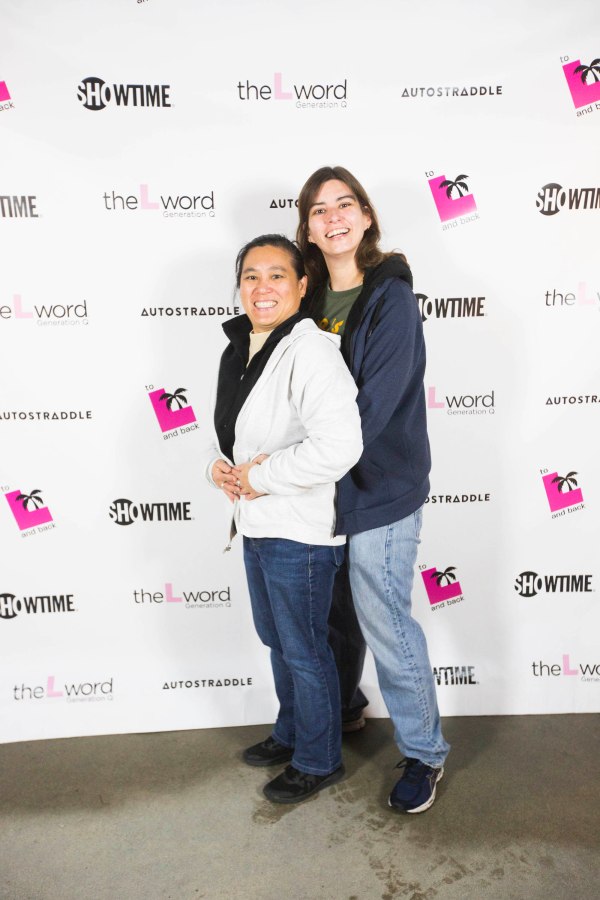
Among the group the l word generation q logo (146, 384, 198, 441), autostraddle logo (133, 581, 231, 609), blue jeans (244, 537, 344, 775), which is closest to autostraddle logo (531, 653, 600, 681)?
blue jeans (244, 537, 344, 775)

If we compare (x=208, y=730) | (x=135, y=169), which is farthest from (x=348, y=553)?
(x=135, y=169)

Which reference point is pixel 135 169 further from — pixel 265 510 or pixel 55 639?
pixel 55 639

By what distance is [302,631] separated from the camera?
72.9 inches

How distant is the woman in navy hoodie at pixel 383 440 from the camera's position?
171 centimetres

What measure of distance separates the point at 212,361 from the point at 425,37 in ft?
4.00

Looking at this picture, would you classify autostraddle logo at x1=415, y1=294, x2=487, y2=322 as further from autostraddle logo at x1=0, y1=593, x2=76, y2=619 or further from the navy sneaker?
autostraddle logo at x1=0, y1=593, x2=76, y2=619

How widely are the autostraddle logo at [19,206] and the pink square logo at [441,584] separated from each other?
1815 mm

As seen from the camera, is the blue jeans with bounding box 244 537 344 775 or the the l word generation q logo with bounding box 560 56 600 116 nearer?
the blue jeans with bounding box 244 537 344 775

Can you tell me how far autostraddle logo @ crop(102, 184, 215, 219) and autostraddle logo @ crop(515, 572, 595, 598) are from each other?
168cm

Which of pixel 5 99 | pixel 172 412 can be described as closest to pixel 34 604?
pixel 172 412

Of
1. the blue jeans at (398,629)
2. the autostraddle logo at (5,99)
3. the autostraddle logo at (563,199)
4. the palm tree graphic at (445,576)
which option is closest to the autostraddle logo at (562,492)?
the palm tree graphic at (445,576)

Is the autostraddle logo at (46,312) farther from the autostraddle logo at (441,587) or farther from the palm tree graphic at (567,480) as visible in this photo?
the palm tree graphic at (567,480)

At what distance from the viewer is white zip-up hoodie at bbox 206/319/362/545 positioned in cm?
160

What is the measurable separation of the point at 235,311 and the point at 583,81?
1330 mm
